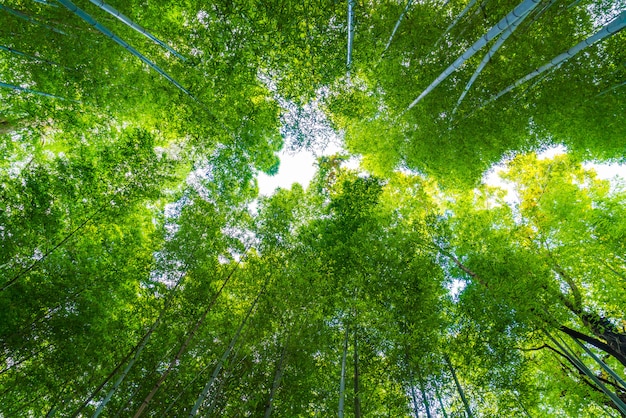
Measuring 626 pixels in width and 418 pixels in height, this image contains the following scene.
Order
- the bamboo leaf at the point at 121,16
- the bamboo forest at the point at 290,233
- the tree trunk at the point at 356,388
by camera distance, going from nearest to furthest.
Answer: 1. the bamboo leaf at the point at 121,16
2. the tree trunk at the point at 356,388
3. the bamboo forest at the point at 290,233

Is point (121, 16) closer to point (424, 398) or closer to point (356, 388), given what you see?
point (356, 388)

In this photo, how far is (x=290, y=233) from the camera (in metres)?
6.68

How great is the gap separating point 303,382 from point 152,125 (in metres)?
6.23

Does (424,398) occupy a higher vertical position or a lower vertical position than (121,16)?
lower

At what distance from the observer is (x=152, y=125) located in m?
6.62

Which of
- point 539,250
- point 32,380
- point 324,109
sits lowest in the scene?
point 32,380

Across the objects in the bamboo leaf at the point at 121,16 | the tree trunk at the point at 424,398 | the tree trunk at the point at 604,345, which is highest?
the bamboo leaf at the point at 121,16

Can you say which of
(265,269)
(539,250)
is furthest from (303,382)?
(539,250)

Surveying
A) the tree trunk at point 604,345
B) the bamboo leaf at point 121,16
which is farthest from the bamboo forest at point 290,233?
the bamboo leaf at point 121,16

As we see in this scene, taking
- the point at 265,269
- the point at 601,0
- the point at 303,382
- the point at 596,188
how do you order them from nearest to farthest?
the point at 601,0 < the point at 303,382 < the point at 265,269 < the point at 596,188

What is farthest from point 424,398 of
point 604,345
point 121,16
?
point 121,16

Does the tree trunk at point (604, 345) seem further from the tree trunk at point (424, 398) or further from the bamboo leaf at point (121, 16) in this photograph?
the bamboo leaf at point (121, 16)

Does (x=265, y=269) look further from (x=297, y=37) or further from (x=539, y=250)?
(x=539, y=250)

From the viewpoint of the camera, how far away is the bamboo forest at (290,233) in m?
4.74
